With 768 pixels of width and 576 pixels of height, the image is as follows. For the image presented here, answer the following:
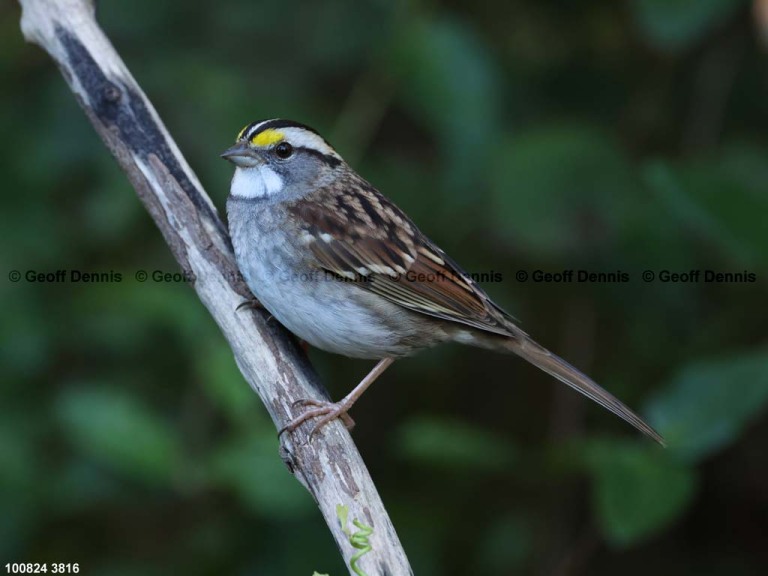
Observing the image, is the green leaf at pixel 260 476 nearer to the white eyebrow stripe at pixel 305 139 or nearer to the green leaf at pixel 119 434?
the green leaf at pixel 119 434

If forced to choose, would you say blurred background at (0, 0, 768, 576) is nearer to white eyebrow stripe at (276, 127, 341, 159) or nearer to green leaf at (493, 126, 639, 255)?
green leaf at (493, 126, 639, 255)

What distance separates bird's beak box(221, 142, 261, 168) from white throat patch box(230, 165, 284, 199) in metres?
0.03

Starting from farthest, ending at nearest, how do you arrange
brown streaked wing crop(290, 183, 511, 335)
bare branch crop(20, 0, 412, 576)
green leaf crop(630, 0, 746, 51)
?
green leaf crop(630, 0, 746, 51) < brown streaked wing crop(290, 183, 511, 335) < bare branch crop(20, 0, 412, 576)

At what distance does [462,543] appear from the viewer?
3.71 meters

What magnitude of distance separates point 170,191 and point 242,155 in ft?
1.02

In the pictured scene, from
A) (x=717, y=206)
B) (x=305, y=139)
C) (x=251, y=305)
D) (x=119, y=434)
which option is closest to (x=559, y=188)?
(x=717, y=206)

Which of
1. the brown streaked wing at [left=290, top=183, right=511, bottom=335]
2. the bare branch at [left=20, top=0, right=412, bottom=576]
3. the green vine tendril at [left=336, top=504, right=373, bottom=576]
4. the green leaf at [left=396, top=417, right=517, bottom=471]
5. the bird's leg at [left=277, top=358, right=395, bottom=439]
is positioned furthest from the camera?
the green leaf at [left=396, top=417, right=517, bottom=471]

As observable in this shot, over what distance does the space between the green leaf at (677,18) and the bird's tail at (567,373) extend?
1.12 m

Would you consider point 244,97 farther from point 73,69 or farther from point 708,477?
point 708,477

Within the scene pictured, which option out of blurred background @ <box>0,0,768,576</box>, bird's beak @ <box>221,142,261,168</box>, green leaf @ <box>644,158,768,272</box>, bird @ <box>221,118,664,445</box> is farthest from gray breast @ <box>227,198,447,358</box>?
green leaf @ <box>644,158,768,272</box>

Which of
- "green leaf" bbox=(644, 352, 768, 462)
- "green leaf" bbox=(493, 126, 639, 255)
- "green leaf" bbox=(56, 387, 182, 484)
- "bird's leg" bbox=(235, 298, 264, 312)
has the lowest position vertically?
"green leaf" bbox=(644, 352, 768, 462)

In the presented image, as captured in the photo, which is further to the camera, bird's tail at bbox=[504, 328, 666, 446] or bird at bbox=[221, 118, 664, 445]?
bird's tail at bbox=[504, 328, 666, 446]

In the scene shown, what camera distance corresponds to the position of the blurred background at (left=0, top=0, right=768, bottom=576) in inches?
126

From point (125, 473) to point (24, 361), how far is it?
645mm
